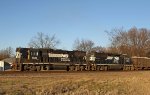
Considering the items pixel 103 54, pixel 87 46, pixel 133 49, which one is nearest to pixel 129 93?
pixel 103 54

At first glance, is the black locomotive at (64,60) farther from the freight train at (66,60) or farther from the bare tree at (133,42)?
the bare tree at (133,42)

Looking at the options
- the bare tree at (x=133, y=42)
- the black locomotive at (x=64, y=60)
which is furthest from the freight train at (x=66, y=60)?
the bare tree at (x=133, y=42)

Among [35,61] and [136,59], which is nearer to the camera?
[35,61]

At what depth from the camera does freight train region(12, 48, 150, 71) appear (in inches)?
1796

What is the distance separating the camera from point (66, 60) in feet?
165

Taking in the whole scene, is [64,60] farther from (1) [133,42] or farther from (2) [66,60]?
(1) [133,42]

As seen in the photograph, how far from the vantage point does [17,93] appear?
18859 mm

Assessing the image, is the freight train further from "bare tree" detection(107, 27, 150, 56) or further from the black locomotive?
"bare tree" detection(107, 27, 150, 56)

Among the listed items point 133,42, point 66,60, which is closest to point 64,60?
point 66,60

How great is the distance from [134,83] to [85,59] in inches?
1012

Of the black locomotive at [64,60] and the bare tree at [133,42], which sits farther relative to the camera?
the bare tree at [133,42]

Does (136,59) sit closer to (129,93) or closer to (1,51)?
(129,93)

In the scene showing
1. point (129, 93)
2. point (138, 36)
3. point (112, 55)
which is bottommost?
point (129, 93)

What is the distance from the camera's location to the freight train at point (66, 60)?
45.6 metres
